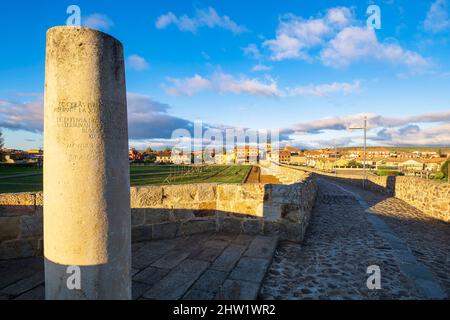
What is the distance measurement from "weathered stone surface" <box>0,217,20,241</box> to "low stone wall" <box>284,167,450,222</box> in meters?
10.2

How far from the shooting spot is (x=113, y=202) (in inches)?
69.3

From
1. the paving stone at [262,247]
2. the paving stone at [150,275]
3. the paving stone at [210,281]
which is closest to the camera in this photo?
the paving stone at [210,281]

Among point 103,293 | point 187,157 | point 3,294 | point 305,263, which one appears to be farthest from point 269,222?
point 187,157

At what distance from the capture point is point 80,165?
1.64 m

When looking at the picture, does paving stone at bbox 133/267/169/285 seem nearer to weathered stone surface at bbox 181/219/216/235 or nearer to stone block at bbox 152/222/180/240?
stone block at bbox 152/222/180/240

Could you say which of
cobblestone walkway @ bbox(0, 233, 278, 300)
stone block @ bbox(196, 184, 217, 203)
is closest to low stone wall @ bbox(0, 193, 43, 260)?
cobblestone walkway @ bbox(0, 233, 278, 300)

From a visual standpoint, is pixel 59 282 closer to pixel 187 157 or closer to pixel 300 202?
pixel 300 202

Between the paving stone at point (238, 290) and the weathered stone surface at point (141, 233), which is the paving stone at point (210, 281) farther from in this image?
the weathered stone surface at point (141, 233)

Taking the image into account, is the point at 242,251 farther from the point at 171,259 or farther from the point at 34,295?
the point at 34,295

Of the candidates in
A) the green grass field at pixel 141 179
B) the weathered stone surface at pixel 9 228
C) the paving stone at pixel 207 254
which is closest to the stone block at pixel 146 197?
the paving stone at pixel 207 254

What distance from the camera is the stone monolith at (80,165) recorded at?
5.38 feet

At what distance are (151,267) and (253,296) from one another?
1.36 meters

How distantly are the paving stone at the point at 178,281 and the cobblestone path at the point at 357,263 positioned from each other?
2.70 feet

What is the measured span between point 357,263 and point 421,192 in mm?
7823
